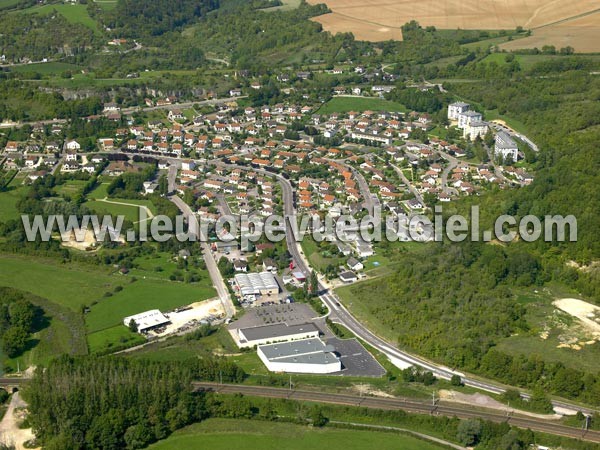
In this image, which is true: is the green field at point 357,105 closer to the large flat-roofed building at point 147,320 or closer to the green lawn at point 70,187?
the green lawn at point 70,187

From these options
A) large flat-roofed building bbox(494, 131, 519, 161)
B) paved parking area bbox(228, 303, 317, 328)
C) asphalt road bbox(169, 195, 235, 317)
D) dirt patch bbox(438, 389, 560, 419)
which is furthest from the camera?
large flat-roofed building bbox(494, 131, 519, 161)

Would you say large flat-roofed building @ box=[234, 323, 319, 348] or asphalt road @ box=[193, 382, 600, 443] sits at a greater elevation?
large flat-roofed building @ box=[234, 323, 319, 348]

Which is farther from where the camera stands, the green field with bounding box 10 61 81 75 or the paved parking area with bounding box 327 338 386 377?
the green field with bounding box 10 61 81 75

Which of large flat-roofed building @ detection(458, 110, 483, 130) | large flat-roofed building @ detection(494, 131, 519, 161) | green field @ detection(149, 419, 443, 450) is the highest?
large flat-roofed building @ detection(458, 110, 483, 130)

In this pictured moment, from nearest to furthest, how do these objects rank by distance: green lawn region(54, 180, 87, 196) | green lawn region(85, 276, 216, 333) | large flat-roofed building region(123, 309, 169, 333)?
large flat-roofed building region(123, 309, 169, 333)
green lawn region(85, 276, 216, 333)
green lawn region(54, 180, 87, 196)

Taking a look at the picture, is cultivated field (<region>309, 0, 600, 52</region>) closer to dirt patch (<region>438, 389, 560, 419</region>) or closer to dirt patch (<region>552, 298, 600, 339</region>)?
dirt patch (<region>552, 298, 600, 339</region>)

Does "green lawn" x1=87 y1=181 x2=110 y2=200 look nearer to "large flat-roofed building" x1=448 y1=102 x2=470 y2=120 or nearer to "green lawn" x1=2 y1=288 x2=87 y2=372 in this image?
"green lawn" x1=2 y1=288 x2=87 y2=372

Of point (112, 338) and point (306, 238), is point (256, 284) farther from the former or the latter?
point (112, 338)

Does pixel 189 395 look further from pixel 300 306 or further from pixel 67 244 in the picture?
pixel 67 244

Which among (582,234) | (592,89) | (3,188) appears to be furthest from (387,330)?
(592,89)

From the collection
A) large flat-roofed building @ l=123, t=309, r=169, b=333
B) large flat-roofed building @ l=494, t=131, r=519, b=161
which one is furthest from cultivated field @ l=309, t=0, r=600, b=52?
large flat-roofed building @ l=123, t=309, r=169, b=333
